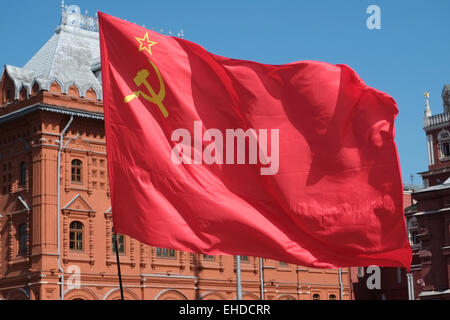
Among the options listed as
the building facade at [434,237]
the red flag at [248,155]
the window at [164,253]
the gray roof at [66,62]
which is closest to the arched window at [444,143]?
the building facade at [434,237]

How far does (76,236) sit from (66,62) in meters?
9.61

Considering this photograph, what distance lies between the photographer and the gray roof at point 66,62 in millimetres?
42781

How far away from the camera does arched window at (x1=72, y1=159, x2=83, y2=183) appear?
4234cm

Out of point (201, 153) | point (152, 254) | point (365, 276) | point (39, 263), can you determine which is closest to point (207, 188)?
point (201, 153)

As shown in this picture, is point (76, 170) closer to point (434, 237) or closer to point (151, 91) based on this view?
point (434, 237)

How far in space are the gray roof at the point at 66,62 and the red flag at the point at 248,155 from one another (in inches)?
1216

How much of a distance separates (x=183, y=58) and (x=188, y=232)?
93.1 inches

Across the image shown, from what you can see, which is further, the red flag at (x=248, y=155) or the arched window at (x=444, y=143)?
the arched window at (x=444, y=143)

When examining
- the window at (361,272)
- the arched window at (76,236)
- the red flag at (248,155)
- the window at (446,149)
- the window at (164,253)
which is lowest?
the red flag at (248,155)

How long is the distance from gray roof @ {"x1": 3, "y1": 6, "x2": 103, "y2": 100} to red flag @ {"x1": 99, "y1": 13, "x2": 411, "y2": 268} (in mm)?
30886

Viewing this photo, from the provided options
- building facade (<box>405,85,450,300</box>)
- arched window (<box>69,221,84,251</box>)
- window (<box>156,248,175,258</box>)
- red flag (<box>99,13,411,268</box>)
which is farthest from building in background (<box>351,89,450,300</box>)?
red flag (<box>99,13,411,268</box>)

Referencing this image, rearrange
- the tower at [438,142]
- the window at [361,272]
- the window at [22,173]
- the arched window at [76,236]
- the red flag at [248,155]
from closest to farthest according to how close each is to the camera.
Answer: the red flag at [248,155] → the arched window at [76,236] → the window at [22,173] → the tower at [438,142] → the window at [361,272]

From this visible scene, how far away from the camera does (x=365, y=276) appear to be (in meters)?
69.1

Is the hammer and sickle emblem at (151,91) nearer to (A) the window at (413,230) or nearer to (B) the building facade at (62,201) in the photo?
(B) the building facade at (62,201)
